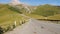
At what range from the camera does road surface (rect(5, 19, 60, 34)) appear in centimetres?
439

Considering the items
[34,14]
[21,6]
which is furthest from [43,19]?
[21,6]

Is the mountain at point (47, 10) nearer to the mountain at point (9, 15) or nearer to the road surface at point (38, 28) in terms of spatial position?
the road surface at point (38, 28)

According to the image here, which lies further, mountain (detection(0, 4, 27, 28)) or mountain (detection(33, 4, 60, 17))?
mountain (detection(33, 4, 60, 17))

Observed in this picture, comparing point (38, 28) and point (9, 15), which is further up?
point (9, 15)

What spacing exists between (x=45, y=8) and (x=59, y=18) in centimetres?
46

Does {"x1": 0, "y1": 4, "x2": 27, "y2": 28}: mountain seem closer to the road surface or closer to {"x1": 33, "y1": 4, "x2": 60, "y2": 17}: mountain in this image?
the road surface

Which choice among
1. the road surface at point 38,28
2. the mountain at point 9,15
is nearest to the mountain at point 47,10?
the road surface at point 38,28

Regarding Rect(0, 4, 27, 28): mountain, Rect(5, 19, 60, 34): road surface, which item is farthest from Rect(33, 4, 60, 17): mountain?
Rect(0, 4, 27, 28): mountain

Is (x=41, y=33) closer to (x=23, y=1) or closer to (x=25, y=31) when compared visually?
(x=25, y=31)

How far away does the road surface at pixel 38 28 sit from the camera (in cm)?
439

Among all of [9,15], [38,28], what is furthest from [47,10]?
[9,15]

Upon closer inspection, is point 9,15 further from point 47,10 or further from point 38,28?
point 47,10

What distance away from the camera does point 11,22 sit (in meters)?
4.36

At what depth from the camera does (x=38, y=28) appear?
4.46 metres
